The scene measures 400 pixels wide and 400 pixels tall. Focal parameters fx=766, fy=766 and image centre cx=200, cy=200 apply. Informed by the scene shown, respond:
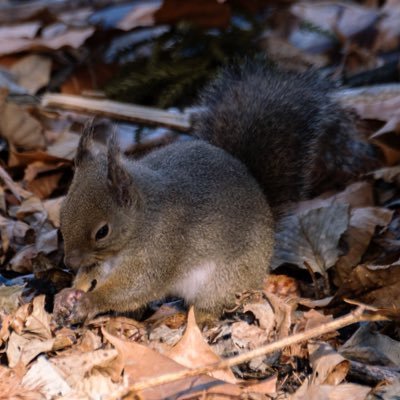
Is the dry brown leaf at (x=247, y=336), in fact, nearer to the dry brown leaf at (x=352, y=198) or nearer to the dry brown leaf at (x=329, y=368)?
the dry brown leaf at (x=329, y=368)

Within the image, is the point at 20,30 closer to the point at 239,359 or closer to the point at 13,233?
the point at 13,233

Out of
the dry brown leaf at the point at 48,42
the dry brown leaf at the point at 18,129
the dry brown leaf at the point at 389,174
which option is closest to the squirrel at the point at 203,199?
the dry brown leaf at the point at 389,174

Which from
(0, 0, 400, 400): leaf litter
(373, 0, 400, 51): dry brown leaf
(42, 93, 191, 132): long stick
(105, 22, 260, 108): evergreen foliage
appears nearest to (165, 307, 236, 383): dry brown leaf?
(0, 0, 400, 400): leaf litter

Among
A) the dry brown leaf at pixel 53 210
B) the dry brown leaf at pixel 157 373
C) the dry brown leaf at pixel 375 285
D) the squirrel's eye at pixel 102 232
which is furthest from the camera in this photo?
the dry brown leaf at pixel 53 210

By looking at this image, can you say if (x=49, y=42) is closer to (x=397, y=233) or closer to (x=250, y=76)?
(x=250, y=76)

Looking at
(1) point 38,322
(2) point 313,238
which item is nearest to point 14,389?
(1) point 38,322

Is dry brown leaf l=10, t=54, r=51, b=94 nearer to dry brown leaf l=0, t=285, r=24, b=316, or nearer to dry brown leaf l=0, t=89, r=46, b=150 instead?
dry brown leaf l=0, t=89, r=46, b=150

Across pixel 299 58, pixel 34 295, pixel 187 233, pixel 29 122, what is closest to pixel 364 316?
pixel 187 233

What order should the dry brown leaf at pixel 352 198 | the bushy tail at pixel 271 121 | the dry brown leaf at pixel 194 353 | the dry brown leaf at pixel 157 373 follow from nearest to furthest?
the dry brown leaf at pixel 157 373, the dry brown leaf at pixel 194 353, the bushy tail at pixel 271 121, the dry brown leaf at pixel 352 198
